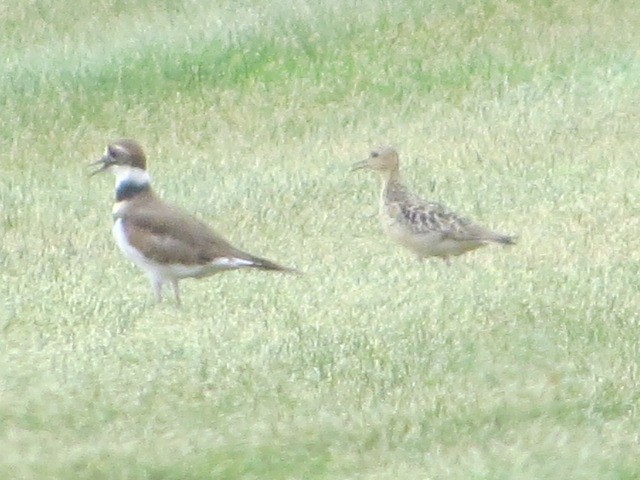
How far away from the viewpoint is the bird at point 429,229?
12820mm

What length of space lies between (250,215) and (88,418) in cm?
545

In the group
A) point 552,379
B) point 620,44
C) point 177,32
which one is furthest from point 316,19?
point 552,379

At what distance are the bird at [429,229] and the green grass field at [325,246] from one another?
169 mm

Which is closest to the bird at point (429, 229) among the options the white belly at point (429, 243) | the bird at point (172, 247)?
the white belly at point (429, 243)

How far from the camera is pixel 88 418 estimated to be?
32.6ft

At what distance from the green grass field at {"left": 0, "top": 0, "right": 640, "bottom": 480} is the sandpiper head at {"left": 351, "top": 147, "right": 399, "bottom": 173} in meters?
0.52

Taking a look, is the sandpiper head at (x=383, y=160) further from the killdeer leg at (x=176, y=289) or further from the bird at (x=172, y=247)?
the killdeer leg at (x=176, y=289)

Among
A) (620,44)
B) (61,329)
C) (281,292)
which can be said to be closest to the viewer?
(61,329)

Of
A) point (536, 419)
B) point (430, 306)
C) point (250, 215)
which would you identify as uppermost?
point (250, 215)

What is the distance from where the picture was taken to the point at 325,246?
14.0 meters

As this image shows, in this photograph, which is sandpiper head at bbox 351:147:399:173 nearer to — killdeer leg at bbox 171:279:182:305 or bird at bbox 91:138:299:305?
bird at bbox 91:138:299:305

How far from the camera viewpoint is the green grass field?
9695 millimetres

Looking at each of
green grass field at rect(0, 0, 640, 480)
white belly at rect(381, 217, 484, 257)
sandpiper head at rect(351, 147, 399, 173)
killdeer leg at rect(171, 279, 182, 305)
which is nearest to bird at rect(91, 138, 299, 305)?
killdeer leg at rect(171, 279, 182, 305)

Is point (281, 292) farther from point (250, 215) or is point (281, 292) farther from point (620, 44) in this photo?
point (620, 44)
